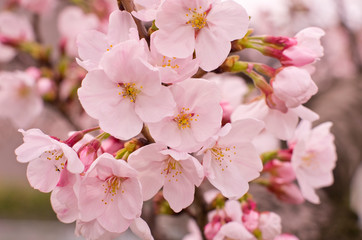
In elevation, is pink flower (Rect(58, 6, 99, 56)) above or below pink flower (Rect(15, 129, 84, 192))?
below

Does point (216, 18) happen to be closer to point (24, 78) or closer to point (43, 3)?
point (24, 78)

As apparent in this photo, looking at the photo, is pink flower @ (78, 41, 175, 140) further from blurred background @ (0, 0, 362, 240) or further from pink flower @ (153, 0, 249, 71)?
blurred background @ (0, 0, 362, 240)

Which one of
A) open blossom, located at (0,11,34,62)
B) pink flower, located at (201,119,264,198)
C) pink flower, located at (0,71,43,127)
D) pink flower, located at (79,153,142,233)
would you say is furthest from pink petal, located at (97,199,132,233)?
open blossom, located at (0,11,34,62)

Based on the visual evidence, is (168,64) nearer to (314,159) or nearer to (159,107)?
(159,107)

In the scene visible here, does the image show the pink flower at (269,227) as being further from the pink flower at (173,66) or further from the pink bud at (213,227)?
the pink flower at (173,66)

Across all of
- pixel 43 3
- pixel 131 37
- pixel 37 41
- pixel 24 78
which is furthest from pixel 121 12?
pixel 43 3

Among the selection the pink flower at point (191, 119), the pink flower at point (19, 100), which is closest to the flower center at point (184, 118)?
the pink flower at point (191, 119)

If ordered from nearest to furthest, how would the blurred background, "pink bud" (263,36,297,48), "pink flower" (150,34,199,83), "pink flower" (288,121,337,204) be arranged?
"pink flower" (150,34,199,83)
"pink bud" (263,36,297,48)
"pink flower" (288,121,337,204)
the blurred background

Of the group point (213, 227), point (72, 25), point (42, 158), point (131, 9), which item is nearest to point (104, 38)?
point (131, 9)
